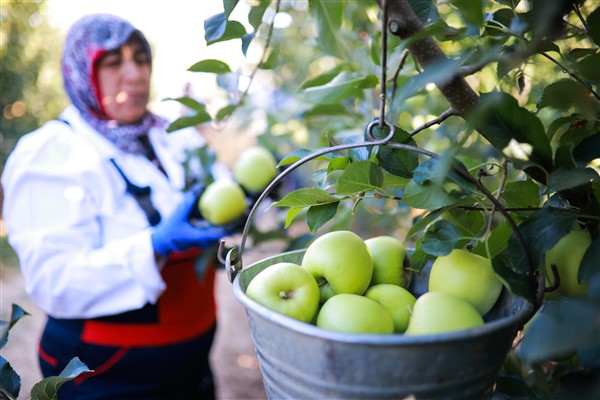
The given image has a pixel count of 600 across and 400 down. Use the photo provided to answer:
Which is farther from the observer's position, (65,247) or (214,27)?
(65,247)

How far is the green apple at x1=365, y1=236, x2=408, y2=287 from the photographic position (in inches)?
21.0

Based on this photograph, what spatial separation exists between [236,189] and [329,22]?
726mm

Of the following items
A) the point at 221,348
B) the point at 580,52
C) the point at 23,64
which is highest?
the point at 580,52

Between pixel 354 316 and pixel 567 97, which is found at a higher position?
pixel 567 97

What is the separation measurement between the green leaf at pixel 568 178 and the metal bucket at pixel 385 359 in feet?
0.33

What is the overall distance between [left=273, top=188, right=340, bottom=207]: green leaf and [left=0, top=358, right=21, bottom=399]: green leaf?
341mm

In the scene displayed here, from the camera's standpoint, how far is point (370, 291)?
0.50 metres

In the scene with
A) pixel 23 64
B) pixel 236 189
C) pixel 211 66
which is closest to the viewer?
pixel 211 66

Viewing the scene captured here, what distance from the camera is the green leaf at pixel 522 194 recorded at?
1.63ft

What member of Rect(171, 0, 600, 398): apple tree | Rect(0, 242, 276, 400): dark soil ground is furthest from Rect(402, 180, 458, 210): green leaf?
Rect(0, 242, 276, 400): dark soil ground

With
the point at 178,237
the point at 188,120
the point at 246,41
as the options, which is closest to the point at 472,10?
the point at 246,41

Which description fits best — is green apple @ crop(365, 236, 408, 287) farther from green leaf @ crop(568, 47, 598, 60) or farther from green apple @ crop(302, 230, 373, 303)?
green leaf @ crop(568, 47, 598, 60)

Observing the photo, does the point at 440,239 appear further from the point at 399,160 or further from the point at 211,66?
the point at 211,66

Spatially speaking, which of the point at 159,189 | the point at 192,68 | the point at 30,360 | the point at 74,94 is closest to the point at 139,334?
the point at 159,189
